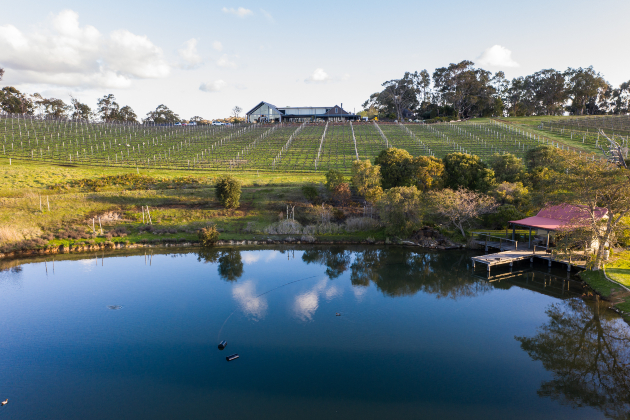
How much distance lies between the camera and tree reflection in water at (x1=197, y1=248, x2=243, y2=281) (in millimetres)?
27672

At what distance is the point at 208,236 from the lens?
34.8 m

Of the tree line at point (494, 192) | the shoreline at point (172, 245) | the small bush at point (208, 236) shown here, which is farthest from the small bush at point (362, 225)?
the small bush at point (208, 236)

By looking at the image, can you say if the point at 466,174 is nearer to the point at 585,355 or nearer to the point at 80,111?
the point at 585,355

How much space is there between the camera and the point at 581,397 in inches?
543

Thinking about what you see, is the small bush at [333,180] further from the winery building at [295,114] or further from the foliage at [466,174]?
the winery building at [295,114]

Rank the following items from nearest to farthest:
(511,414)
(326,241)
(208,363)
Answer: (511,414)
(208,363)
(326,241)

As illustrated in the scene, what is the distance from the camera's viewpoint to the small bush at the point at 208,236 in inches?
1374

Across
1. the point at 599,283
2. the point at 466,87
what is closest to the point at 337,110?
the point at 466,87

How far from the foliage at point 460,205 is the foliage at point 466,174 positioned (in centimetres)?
325

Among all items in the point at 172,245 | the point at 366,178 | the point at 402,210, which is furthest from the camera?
the point at 366,178

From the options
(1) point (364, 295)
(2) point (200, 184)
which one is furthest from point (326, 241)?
(2) point (200, 184)

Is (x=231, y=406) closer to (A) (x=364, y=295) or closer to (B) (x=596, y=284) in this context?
(A) (x=364, y=295)

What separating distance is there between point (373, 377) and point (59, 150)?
81.3 m

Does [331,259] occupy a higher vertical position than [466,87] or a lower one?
lower
